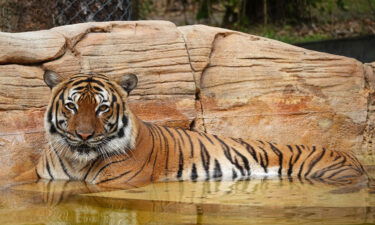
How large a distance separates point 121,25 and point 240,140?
1535 millimetres

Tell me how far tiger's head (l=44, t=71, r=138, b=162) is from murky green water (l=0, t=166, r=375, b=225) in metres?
0.33

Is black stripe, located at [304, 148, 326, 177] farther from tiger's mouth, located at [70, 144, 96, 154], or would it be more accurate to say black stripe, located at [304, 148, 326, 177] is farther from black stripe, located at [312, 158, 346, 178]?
tiger's mouth, located at [70, 144, 96, 154]

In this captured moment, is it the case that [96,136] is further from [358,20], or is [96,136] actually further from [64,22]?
[358,20]

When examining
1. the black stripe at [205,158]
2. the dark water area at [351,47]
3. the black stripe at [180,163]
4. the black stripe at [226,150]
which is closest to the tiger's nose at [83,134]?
the black stripe at [180,163]

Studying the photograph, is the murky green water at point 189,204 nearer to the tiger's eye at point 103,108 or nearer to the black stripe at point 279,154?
the black stripe at point 279,154

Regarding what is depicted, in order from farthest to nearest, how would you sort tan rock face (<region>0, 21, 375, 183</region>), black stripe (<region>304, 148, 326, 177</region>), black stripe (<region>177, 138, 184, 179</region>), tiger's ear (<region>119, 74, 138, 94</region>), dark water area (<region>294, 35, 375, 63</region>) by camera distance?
dark water area (<region>294, 35, 375, 63</region>), black stripe (<region>304, 148, 326, 177</region>), tan rock face (<region>0, 21, 375, 183</region>), black stripe (<region>177, 138, 184, 179</region>), tiger's ear (<region>119, 74, 138, 94</region>)

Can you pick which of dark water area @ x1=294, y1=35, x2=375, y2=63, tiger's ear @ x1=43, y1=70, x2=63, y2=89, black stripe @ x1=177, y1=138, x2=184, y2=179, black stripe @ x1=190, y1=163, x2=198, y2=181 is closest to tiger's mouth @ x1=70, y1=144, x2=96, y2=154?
tiger's ear @ x1=43, y1=70, x2=63, y2=89

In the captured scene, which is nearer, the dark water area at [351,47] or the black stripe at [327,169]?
the black stripe at [327,169]

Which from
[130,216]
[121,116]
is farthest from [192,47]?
[130,216]

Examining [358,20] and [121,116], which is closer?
[121,116]

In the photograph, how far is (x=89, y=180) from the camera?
597 centimetres

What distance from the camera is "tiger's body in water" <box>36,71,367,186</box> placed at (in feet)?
19.5

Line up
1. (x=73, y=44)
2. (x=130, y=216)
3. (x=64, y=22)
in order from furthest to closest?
(x=64, y=22) < (x=73, y=44) < (x=130, y=216)

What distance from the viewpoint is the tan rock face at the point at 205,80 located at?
6.42 m
